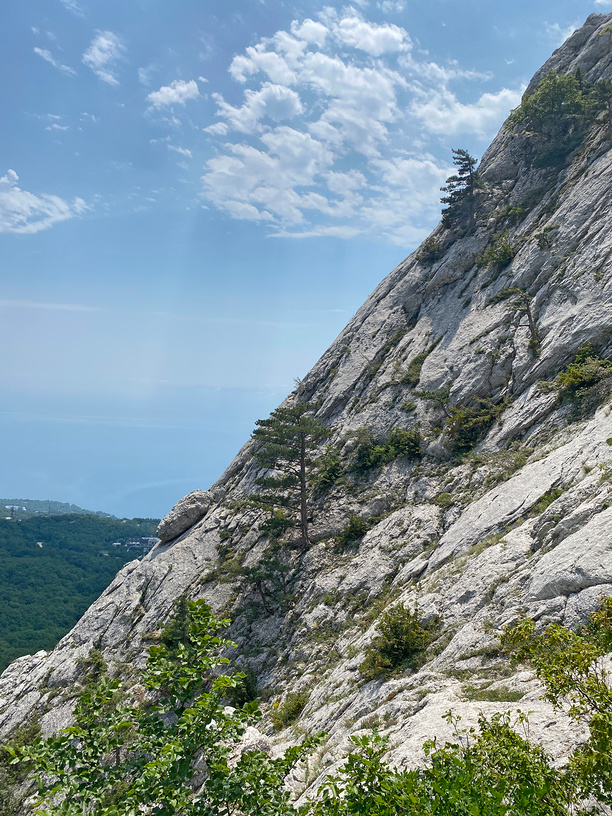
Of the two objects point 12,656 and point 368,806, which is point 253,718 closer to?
point 368,806

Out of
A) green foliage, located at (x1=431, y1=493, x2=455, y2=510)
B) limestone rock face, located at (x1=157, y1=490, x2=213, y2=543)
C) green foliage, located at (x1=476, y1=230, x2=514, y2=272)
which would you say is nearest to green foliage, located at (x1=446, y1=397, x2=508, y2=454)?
green foliage, located at (x1=431, y1=493, x2=455, y2=510)

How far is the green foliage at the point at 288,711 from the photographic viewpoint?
742 inches

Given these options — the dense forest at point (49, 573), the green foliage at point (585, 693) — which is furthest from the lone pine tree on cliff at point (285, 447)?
the dense forest at point (49, 573)

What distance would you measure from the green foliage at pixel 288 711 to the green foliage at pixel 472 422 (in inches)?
720

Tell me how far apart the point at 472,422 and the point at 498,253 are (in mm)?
19039

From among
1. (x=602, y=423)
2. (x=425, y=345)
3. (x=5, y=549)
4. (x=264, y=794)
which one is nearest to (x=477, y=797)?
(x=264, y=794)

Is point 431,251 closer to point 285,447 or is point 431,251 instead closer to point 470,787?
point 285,447

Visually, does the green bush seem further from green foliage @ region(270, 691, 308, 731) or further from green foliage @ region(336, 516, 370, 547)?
green foliage @ region(270, 691, 308, 731)

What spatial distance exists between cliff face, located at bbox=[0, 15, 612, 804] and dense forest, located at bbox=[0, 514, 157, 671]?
4047cm

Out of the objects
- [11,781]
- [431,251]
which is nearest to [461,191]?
[431,251]

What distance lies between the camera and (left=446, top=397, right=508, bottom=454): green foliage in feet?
96.7

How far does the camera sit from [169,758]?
5.83m

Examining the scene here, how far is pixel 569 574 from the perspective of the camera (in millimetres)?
11039

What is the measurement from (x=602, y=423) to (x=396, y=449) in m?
16.6
